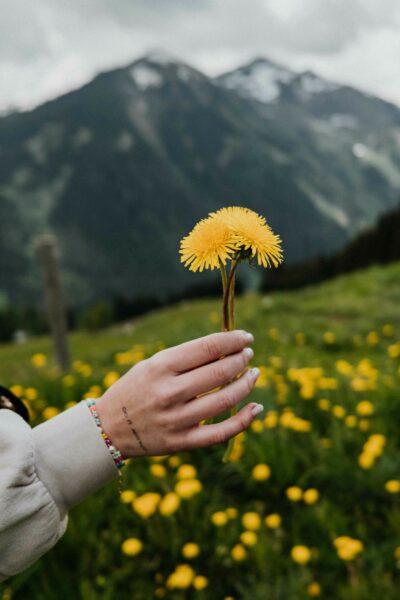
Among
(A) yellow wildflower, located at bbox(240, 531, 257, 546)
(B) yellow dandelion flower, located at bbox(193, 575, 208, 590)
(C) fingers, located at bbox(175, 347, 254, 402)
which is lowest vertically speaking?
(B) yellow dandelion flower, located at bbox(193, 575, 208, 590)

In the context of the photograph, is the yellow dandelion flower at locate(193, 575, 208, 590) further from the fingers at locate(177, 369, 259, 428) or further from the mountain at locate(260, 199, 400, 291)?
the mountain at locate(260, 199, 400, 291)

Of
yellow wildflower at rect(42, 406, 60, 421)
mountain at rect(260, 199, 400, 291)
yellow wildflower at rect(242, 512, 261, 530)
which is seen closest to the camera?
yellow wildflower at rect(242, 512, 261, 530)

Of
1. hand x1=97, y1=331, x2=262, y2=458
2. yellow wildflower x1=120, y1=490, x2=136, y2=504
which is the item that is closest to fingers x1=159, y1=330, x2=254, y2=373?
hand x1=97, y1=331, x2=262, y2=458

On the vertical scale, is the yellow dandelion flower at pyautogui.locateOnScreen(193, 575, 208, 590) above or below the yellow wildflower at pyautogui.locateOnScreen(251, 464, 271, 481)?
below

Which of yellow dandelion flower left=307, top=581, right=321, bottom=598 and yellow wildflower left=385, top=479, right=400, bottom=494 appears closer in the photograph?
yellow dandelion flower left=307, top=581, right=321, bottom=598

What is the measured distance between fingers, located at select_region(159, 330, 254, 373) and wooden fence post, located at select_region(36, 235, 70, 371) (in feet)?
18.7

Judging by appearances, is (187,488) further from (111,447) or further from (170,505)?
(111,447)

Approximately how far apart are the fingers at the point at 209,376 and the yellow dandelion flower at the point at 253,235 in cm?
22

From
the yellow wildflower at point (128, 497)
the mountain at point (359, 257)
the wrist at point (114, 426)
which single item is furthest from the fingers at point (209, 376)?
the mountain at point (359, 257)

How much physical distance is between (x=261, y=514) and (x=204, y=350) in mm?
2048

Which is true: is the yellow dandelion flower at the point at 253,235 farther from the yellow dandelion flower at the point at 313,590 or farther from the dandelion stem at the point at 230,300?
the yellow dandelion flower at the point at 313,590

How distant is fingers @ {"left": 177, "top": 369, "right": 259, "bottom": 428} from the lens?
1.02m

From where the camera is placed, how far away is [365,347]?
20.5ft

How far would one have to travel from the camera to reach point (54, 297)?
21.4 feet
